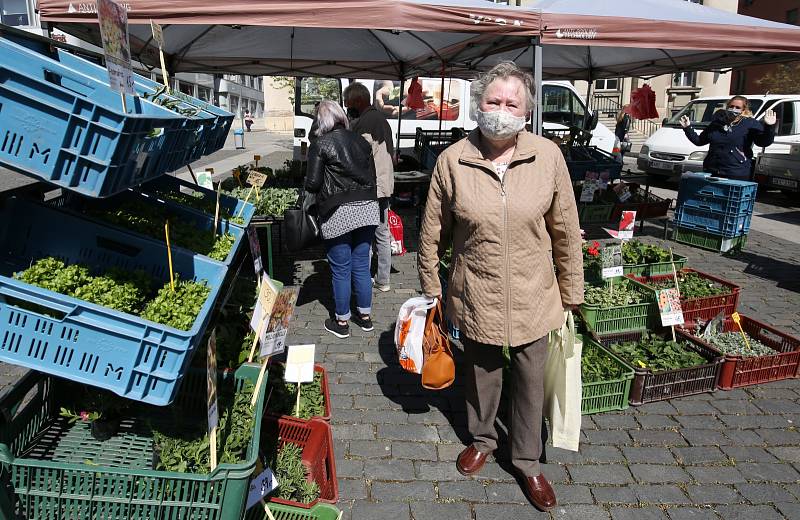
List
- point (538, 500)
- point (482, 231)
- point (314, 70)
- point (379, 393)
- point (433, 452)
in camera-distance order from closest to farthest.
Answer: point (482, 231)
point (538, 500)
point (433, 452)
point (379, 393)
point (314, 70)

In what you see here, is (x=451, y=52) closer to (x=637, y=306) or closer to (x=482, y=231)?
(x=637, y=306)

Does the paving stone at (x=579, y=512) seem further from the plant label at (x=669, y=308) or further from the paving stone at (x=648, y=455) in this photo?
the plant label at (x=669, y=308)

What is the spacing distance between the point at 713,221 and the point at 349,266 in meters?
5.56

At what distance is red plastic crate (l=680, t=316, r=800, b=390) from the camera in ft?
12.8

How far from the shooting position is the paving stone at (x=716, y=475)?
2994mm

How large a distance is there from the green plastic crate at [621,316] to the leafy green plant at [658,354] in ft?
0.45

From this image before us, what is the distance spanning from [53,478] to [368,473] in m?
1.58

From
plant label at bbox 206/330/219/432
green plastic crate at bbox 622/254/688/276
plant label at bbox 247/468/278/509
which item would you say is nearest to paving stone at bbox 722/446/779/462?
green plastic crate at bbox 622/254/688/276

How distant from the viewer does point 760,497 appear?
2859mm

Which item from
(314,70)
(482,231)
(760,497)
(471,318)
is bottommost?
(760,497)

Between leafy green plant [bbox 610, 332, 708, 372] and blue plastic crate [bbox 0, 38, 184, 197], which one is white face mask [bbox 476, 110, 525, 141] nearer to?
blue plastic crate [bbox 0, 38, 184, 197]

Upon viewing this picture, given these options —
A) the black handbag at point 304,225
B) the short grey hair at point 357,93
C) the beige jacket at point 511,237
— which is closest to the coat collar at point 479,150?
the beige jacket at point 511,237

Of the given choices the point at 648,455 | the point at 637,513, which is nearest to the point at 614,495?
the point at 637,513

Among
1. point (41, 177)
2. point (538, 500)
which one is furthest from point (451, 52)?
point (41, 177)
